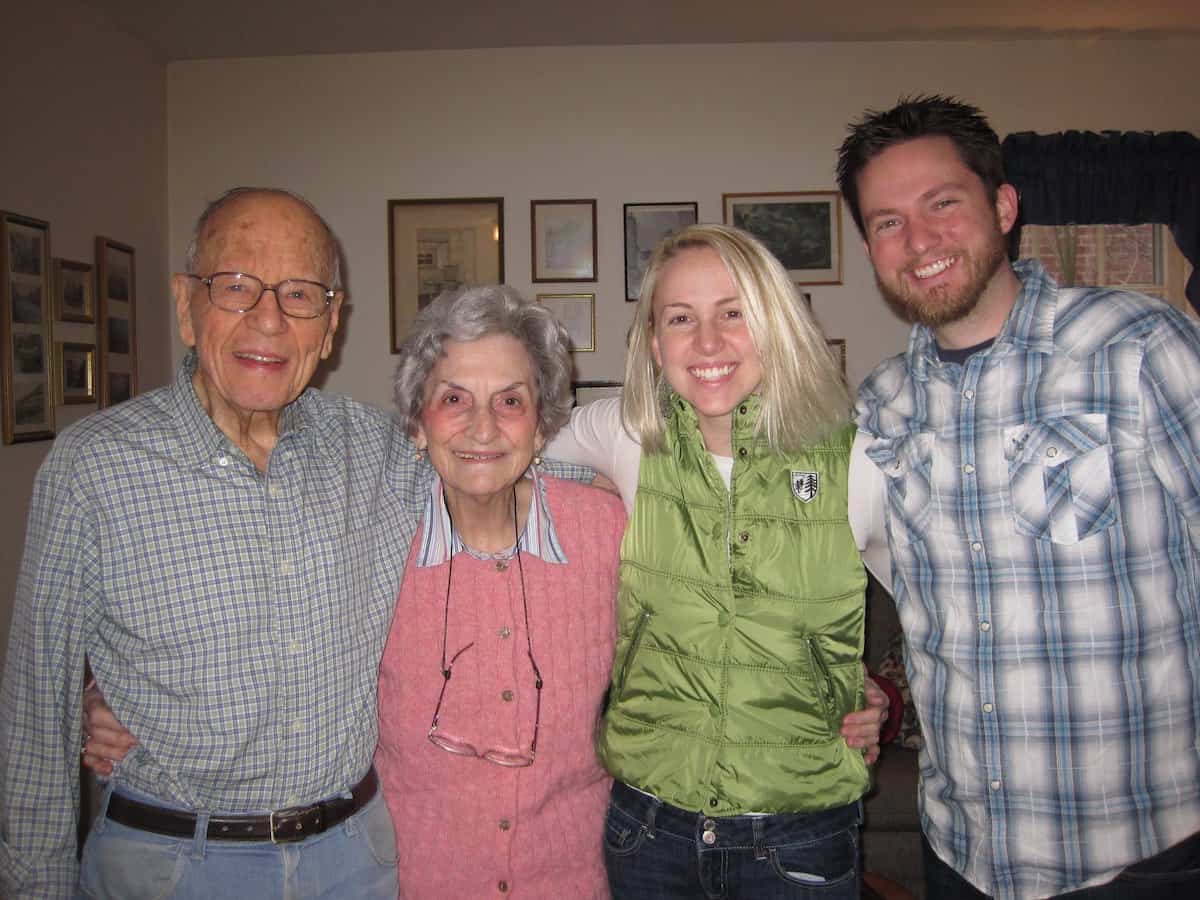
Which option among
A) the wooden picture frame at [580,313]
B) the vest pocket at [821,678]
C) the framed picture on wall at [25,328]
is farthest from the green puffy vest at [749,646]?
the wooden picture frame at [580,313]

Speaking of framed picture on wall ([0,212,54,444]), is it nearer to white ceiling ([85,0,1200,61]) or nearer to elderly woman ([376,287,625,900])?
white ceiling ([85,0,1200,61])

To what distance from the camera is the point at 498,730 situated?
1582mm

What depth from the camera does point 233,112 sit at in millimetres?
4699

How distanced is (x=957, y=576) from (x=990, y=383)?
0.35 meters

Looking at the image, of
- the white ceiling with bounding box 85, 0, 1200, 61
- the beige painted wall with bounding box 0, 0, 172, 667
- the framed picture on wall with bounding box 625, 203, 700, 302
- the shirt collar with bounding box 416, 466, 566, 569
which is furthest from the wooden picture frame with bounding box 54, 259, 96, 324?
the shirt collar with bounding box 416, 466, 566, 569

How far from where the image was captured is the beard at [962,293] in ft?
5.24

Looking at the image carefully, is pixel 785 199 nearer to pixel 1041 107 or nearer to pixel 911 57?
pixel 911 57

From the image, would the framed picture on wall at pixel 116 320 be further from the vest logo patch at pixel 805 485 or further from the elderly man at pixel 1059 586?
the elderly man at pixel 1059 586

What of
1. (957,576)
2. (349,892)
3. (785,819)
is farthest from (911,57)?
(349,892)

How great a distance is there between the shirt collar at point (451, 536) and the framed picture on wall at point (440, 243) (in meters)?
3.10

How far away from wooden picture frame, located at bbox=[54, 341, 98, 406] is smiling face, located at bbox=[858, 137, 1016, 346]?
3386 millimetres

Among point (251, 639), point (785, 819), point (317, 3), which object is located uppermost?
point (317, 3)

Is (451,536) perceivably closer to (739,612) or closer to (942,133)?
(739,612)

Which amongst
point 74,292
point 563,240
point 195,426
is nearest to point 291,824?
point 195,426
